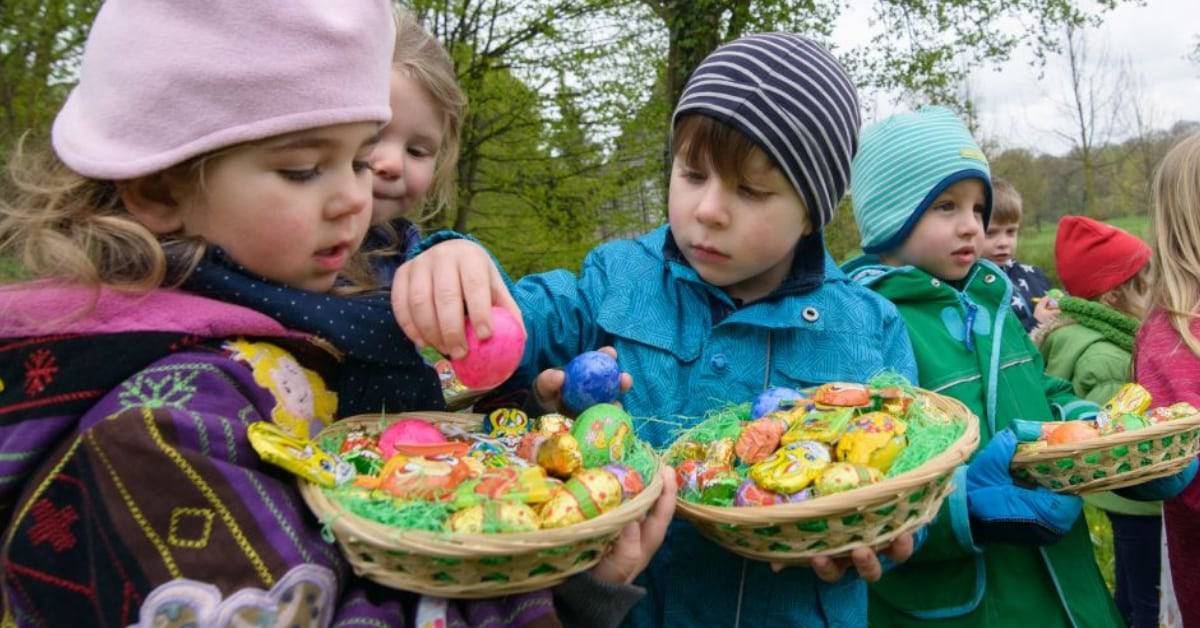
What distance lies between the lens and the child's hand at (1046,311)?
11.6 ft

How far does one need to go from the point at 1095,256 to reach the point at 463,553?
144 inches

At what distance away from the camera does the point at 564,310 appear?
1818mm

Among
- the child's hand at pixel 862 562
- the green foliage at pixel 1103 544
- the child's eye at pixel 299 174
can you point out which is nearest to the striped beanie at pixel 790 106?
the child's hand at pixel 862 562

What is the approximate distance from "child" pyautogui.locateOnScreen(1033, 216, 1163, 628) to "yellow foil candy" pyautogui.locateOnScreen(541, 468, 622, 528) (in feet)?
8.21

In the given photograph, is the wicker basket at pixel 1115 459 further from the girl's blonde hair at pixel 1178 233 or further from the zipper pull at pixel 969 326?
the girl's blonde hair at pixel 1178 233

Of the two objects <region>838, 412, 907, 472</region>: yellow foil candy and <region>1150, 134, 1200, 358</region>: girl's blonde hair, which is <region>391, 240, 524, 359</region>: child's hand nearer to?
<region>838, 412, 907, 472</region>: yellow foil candy

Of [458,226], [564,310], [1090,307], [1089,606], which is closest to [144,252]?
[564,310]

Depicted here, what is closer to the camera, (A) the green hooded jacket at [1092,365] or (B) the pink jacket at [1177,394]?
(B) the pink jacket at [1177,394]

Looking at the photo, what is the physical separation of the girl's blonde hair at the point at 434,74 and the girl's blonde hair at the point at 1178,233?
2137mm

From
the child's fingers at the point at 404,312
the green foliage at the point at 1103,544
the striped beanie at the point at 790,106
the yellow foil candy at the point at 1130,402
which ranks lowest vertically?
the green foliage at the point at 1103,544

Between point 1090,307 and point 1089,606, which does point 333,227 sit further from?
point 1090,307

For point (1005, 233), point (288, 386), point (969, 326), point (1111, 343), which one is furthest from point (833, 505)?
point (1005, 233)

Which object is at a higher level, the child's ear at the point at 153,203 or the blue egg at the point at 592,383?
the child's ear at the point at 153,203

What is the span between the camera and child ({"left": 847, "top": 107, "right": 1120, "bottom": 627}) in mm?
1906
